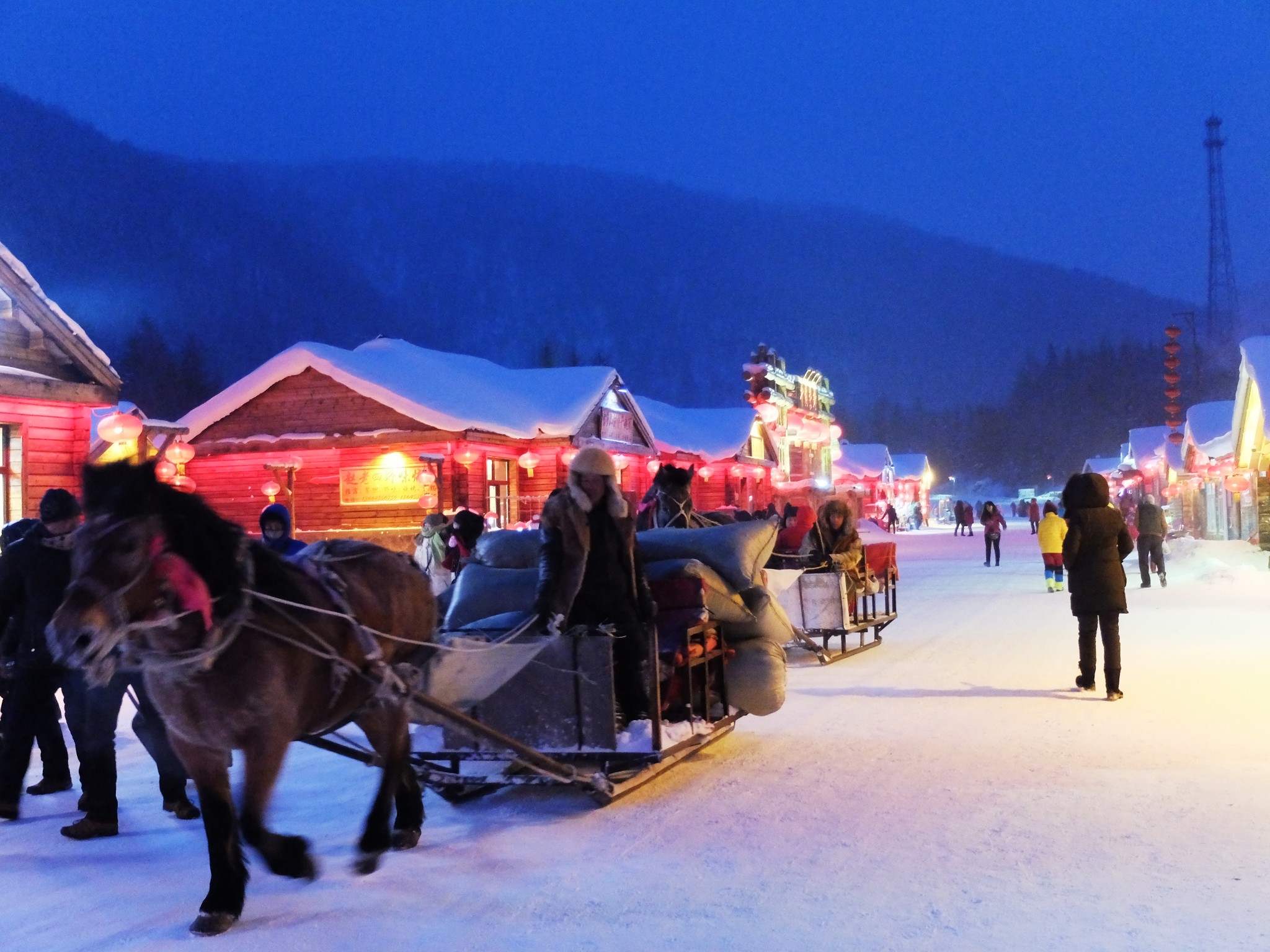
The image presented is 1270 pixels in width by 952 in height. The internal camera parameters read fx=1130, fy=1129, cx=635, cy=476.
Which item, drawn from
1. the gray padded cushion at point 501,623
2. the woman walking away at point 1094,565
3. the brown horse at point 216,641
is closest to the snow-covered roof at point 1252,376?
the woman walking away at point 1094,565

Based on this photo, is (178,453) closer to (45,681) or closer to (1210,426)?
(45,681)

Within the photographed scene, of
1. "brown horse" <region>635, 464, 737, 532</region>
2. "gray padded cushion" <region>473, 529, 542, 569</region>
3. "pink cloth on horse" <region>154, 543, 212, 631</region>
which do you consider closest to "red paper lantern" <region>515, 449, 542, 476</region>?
"brown horse" <region>635, 464, 737, 532</region>

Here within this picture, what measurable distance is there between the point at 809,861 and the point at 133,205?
150m

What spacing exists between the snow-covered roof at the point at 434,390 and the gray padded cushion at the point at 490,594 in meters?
16.8

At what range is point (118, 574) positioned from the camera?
3.95m

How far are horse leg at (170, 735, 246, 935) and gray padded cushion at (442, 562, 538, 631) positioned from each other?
2.51 metres

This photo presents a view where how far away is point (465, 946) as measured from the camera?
162 inches

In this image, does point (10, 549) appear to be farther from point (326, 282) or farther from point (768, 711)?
point (326, 282)

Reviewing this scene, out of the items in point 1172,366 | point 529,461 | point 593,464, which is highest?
point 1172,366

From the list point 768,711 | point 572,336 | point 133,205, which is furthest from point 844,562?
point 572,336

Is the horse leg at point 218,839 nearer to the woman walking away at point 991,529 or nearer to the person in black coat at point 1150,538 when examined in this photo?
the person in black coat at point 1150,538

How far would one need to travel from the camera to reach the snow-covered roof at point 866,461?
7500cm

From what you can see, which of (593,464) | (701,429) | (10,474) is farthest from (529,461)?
(593,464)

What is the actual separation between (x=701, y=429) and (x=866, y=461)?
129 feet
